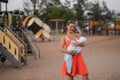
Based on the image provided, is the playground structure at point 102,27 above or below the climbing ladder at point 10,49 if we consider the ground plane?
below

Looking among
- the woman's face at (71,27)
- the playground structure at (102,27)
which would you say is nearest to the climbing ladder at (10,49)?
the woman's face at (71,27)

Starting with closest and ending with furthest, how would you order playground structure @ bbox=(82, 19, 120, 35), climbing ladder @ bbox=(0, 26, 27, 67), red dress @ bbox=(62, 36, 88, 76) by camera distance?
red dress @ bbox=(62, 36, 88, 76) → climbing ladder @ bbox=(0, 26, 27, 67) → playground structure @ bbox=(82, 19, 120, 35)

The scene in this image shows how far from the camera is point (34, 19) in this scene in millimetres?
31656

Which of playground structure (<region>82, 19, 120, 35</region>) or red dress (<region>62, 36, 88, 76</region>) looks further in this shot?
playground structure (<region>82, 19, 120, 35</region>)

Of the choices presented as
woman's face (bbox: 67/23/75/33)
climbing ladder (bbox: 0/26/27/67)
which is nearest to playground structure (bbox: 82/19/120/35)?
climbing ladder (bbox: 0/26/27/67)

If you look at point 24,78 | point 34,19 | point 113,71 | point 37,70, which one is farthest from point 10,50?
point 34,19

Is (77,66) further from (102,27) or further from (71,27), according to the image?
(102,27)

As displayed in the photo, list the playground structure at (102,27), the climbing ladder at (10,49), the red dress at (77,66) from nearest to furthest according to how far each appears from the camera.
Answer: the red dress at (77,66) → the climbing ladder at (10,49) → the playground structure at (102,27)

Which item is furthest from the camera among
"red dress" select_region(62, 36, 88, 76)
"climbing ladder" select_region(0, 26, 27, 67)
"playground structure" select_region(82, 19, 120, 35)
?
"playground structure" select_region(82, 19, 120, 35)

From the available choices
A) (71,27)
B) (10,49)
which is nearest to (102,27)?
(10,49)

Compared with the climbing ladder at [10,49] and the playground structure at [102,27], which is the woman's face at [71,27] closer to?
the climbing ladder at [10,49]

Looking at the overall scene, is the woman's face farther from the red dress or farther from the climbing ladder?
the climbing ladder

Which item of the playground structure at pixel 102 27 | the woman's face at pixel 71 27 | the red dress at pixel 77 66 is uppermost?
the woman's face at pixel 71 27

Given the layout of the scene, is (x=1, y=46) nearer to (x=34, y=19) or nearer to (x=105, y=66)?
(x=105, y=66)
